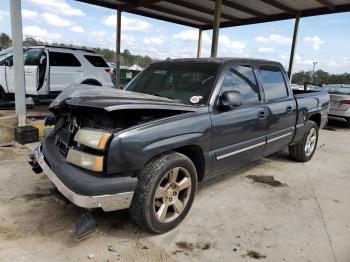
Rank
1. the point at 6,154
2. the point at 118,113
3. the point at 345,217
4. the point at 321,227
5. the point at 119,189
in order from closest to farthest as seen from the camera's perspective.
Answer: the point at 119,189 < the point at 118,113 < the point at 321,227 < the point at 345,217 < the point at 6,154

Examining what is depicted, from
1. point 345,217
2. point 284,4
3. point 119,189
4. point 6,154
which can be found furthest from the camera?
point 284,4

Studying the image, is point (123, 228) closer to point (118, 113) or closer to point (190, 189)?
point (190, 189)

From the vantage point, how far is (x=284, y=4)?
40.5ft

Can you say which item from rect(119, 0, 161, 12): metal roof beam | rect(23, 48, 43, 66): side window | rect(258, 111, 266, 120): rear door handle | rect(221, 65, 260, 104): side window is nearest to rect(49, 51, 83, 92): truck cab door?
rect(23, 48, 43, 66): side window

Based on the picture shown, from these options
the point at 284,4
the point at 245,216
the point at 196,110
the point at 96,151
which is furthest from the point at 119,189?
the point at 284,4

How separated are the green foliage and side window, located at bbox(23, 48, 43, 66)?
2932 centimetres

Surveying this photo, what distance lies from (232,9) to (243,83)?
407 inches

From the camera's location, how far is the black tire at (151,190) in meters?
2.93

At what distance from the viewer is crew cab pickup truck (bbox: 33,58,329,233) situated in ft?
9.15

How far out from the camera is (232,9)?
13516mm

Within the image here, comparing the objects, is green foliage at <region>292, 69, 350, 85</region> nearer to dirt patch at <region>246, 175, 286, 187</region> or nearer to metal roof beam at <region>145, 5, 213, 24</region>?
metal roof beam at <region>145, 5, 213, 24</region>

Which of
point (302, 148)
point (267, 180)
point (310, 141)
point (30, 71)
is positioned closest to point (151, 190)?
point (267, 180)

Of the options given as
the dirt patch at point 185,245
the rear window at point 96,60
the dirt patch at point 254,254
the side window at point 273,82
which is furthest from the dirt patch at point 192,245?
the rear window at point 96,60

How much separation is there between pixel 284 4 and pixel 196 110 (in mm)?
10654
